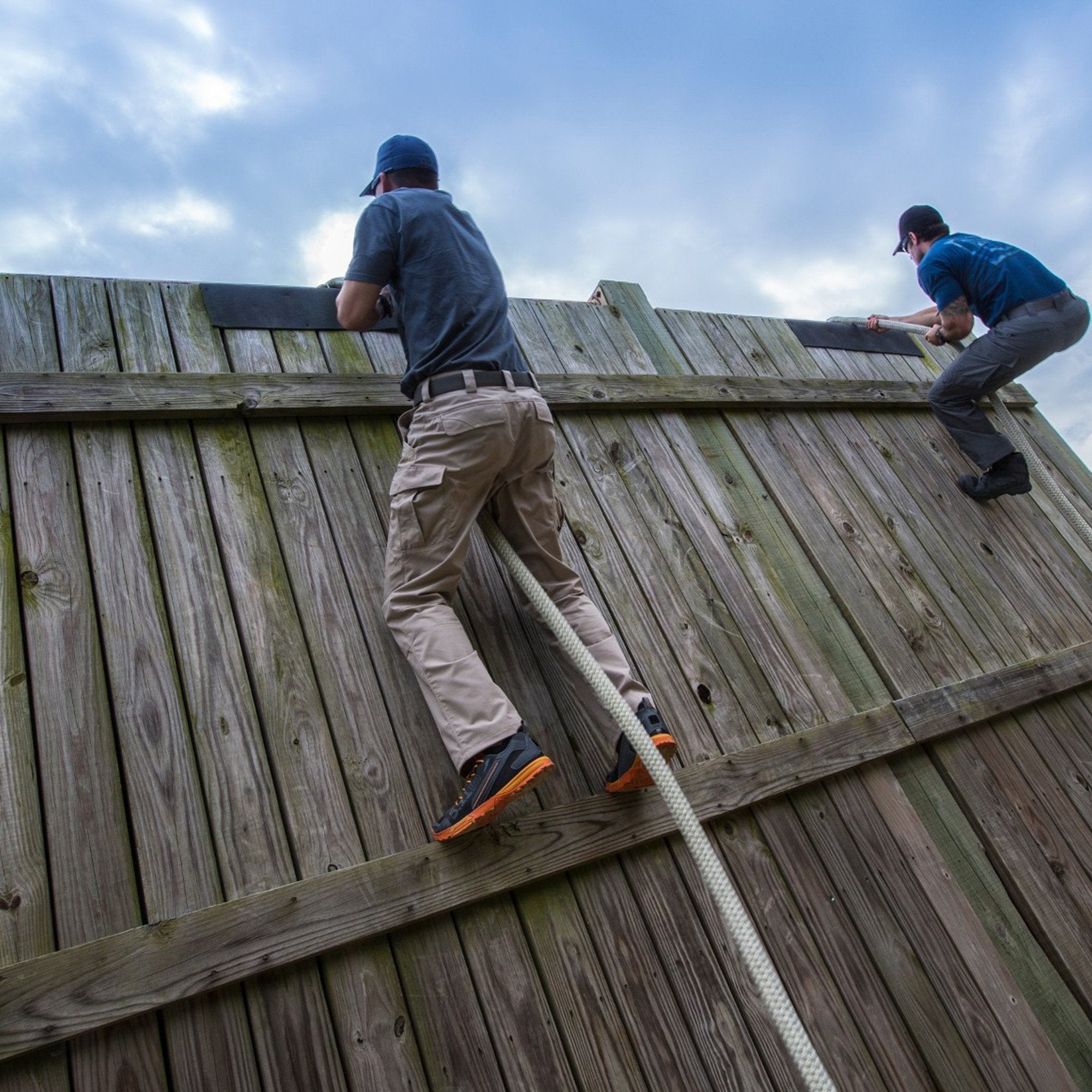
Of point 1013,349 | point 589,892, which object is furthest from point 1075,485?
point 589,892

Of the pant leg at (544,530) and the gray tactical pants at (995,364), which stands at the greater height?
the gray tactical pants at (995,364)

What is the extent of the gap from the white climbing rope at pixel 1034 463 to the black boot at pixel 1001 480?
2.3 inches

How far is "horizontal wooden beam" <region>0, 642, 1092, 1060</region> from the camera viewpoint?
1498 millimetres

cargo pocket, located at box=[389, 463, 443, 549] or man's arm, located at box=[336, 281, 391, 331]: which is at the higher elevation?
man's arm, located at box=[336, 281, 391, 331]

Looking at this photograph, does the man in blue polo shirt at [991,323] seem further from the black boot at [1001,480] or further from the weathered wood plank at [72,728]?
the weathered wood plank at [72,728]

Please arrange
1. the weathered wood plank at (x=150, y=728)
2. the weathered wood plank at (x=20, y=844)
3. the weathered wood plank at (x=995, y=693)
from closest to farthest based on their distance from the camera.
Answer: the weathered wood plank at (x=20, y=844) → the weathered wood plank at (x=150, y=728) → the weathered wood plank at (x=995, y=693)

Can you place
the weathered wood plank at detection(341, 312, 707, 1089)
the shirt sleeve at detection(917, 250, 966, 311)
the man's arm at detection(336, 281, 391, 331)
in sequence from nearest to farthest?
the weathered wood plank at detection(341, 312, 707, 1089)
the man's arm at detection(336, 281, 391, 331)
the shirt sleeve at detection(917, 250, 966, 311)

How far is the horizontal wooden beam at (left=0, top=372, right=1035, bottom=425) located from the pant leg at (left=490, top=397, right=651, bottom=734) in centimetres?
61

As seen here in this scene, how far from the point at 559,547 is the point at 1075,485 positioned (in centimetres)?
329

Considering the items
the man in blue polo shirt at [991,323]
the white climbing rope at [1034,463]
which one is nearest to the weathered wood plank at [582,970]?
the man in blue polo shirt at [991,323]

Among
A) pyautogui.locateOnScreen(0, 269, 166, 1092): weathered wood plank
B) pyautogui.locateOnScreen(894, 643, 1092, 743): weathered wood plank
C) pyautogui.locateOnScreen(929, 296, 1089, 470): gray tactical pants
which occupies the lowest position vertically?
pyautogui.locateOnScreen(894, 643, 1092, 743): weathered wood plank

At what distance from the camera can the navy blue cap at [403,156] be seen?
246cm

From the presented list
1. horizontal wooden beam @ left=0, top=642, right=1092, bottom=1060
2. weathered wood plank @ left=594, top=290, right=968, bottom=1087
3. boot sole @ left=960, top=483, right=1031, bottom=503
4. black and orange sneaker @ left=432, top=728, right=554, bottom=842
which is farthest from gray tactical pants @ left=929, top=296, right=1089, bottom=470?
black and orange sneaker @ left=432, top=728, right=554, bottom=842

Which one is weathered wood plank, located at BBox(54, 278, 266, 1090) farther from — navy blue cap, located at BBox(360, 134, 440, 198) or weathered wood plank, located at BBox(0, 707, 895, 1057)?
navy blue cap, located at BBox(360, 134, 440, 198)
